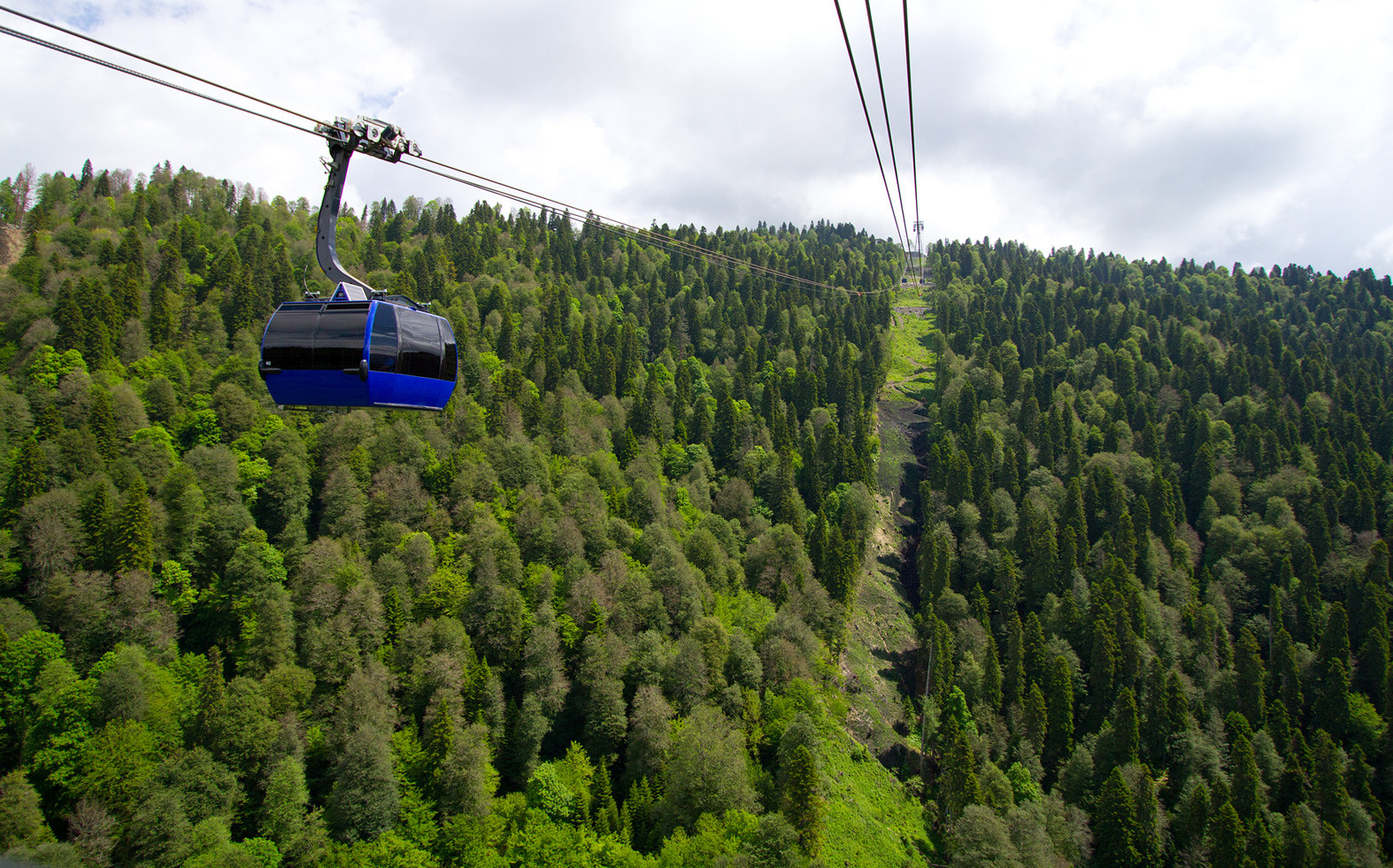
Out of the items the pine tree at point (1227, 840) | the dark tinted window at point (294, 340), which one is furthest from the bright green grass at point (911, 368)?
the dark tinted window at point (294, 340)

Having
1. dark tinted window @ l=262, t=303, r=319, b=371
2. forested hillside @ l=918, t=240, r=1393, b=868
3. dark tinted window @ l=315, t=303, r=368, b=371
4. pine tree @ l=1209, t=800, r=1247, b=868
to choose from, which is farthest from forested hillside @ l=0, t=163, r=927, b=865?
pine tree @ l=1209, t=800, r=1247, b=868

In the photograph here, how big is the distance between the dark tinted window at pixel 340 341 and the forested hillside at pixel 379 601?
28.0 metres

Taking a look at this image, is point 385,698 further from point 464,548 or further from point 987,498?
point 987,498

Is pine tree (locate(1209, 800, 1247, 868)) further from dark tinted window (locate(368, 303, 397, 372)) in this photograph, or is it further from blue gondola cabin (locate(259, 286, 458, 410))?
dark tinted window (locate(368, 303, 397, 372))

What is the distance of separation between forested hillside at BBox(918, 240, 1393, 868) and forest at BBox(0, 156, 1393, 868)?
550 mm

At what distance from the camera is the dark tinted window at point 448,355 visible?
21.5 meters

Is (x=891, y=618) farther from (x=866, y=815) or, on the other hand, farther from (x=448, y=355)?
(x=448, y=355)

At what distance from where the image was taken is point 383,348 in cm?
1981

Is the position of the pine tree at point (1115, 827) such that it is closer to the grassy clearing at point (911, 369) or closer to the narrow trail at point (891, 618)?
the narrow trail at point (891, 618)

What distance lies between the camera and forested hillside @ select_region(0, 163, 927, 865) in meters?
51.1

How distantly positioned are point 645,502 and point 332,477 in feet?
115

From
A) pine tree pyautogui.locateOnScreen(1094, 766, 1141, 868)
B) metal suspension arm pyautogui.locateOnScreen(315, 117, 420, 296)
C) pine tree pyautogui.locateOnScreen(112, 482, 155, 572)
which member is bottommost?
pine tree pyautogui.locateOnScreen(1094, 766, 1141, 868)

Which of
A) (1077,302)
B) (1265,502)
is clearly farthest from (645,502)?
(1077,302)

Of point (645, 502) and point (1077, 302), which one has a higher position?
point (1077, 302)
